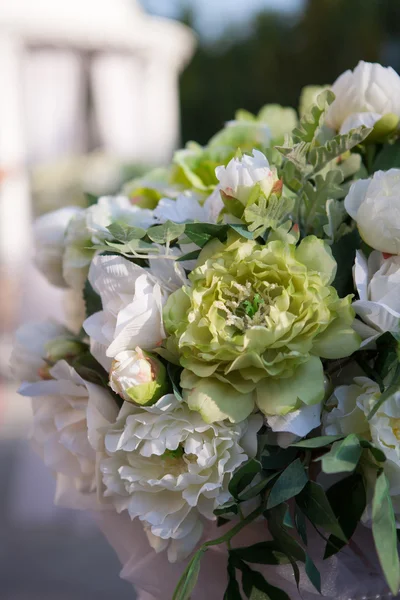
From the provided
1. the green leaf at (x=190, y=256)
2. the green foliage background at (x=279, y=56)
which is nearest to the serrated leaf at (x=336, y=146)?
the green leaf at (x=190, y=256)

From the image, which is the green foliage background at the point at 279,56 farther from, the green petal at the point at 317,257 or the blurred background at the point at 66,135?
the green petal at the point at 317,257

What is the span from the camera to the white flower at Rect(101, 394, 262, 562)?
50 cm

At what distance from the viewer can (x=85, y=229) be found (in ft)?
2.10

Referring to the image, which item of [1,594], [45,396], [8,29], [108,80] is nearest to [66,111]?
[108,80]

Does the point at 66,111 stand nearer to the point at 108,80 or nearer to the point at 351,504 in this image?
the point at 108,80

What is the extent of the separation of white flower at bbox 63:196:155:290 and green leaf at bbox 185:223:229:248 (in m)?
0.10

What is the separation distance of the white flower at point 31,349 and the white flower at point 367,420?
0.97 feet

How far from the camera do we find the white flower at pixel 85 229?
63 centimetres

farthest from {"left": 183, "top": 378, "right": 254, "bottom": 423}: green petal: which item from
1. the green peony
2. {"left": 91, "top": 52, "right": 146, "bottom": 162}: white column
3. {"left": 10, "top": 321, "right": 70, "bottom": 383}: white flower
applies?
{"left": 91, "top": 52, "right": 146, "bottom": 162}: white column

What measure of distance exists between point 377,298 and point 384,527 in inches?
6.1

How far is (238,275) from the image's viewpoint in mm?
513

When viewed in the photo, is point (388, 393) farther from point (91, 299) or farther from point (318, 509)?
point (91, 299)

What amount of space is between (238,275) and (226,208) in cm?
6

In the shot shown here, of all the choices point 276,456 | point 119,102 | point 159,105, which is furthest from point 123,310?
Answer: point 159,105
